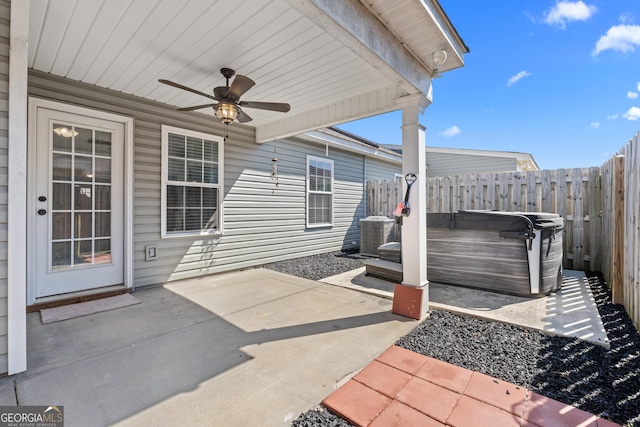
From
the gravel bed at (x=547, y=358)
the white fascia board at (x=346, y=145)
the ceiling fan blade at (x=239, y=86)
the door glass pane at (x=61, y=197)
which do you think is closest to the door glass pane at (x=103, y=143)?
the door glass pane at (x=61, y=197)

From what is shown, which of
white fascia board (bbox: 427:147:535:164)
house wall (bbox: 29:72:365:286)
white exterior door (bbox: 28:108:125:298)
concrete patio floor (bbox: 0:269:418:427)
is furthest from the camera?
white fascia board (bbox: 427:147:535:164)

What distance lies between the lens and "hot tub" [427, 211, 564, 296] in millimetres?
3426

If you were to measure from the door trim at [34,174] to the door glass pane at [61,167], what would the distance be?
0.20 metres

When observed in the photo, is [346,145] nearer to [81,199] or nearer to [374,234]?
[374,234]

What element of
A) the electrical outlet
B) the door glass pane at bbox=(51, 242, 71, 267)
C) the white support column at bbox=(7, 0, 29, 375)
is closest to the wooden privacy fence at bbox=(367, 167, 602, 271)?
the electrical outlet

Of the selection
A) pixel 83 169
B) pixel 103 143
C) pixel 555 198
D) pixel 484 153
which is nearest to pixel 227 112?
pixel 103 143

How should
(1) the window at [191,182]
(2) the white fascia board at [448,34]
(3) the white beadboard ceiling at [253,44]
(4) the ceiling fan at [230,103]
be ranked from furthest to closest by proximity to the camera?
(1) the window at [191,182] < (4) the ceiling fan at [230,103] < (2) the white fascia board at [448,34] < (3) the white beadboard ceiling at [253,44]

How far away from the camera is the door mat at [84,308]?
2941mm

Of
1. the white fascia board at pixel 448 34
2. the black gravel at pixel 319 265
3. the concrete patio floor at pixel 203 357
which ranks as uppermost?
the white fascia board at pixel 448 34

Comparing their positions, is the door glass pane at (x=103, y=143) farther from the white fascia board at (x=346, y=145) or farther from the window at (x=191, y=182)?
the white fascia board at (x=346, y=145)

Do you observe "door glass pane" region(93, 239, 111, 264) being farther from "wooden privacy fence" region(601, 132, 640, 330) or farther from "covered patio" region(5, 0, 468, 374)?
"wooden privacy fence" region(601, 132, 640, 330)

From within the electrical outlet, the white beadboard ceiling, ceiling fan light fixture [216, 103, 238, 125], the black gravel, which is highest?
the white beadboard ceiling

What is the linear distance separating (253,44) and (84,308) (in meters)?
3.43

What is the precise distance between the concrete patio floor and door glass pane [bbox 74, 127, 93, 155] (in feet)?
6.46
